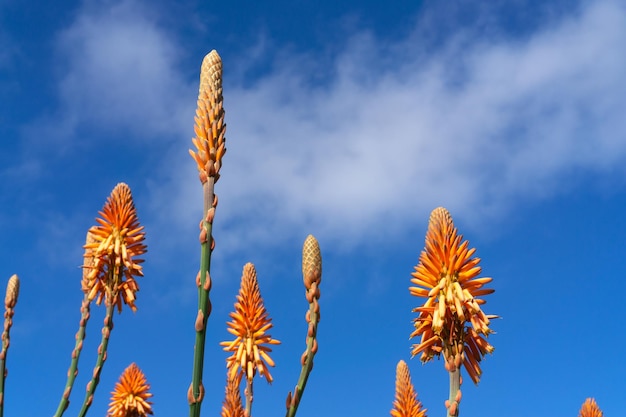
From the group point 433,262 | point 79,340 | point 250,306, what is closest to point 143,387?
point 79,340

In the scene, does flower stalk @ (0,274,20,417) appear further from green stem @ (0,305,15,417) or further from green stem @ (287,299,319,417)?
green stem @ (287,299,319,417)

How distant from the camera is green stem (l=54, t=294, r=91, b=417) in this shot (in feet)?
23.4

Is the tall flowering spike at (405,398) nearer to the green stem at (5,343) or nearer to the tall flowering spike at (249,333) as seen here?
the tall flowering spike at (249,333)

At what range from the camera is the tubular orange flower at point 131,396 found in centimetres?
1059

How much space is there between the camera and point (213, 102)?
4.04 metres

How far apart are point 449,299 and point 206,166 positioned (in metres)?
2.84

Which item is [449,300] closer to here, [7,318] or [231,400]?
[231,400]

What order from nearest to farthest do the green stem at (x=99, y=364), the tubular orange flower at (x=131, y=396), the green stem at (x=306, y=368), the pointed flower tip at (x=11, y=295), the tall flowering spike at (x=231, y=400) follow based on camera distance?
the green stem at (x=306, y=368)
the green stem at (x=99, y=364)
the tall flowering spike at (x=231, y=400)
the pointed flower tip at (x=11, y=295)
the tubular orange flower at (x=131, y=396)

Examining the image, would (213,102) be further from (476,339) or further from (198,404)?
(476,339)

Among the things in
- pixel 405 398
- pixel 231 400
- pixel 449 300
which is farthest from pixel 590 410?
pixel 231 400

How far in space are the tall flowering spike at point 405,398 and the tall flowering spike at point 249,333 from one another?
1596mm

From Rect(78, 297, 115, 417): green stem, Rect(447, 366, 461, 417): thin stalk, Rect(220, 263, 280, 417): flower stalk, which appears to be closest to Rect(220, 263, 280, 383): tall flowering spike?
Rect(220, 263, 280, 417): flower stalk

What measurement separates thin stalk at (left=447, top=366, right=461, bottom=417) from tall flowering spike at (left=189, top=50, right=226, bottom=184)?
2.60 m

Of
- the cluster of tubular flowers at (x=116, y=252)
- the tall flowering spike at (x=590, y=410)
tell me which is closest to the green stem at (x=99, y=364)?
the cluster of tubular flowers at (x=116, y=252)
